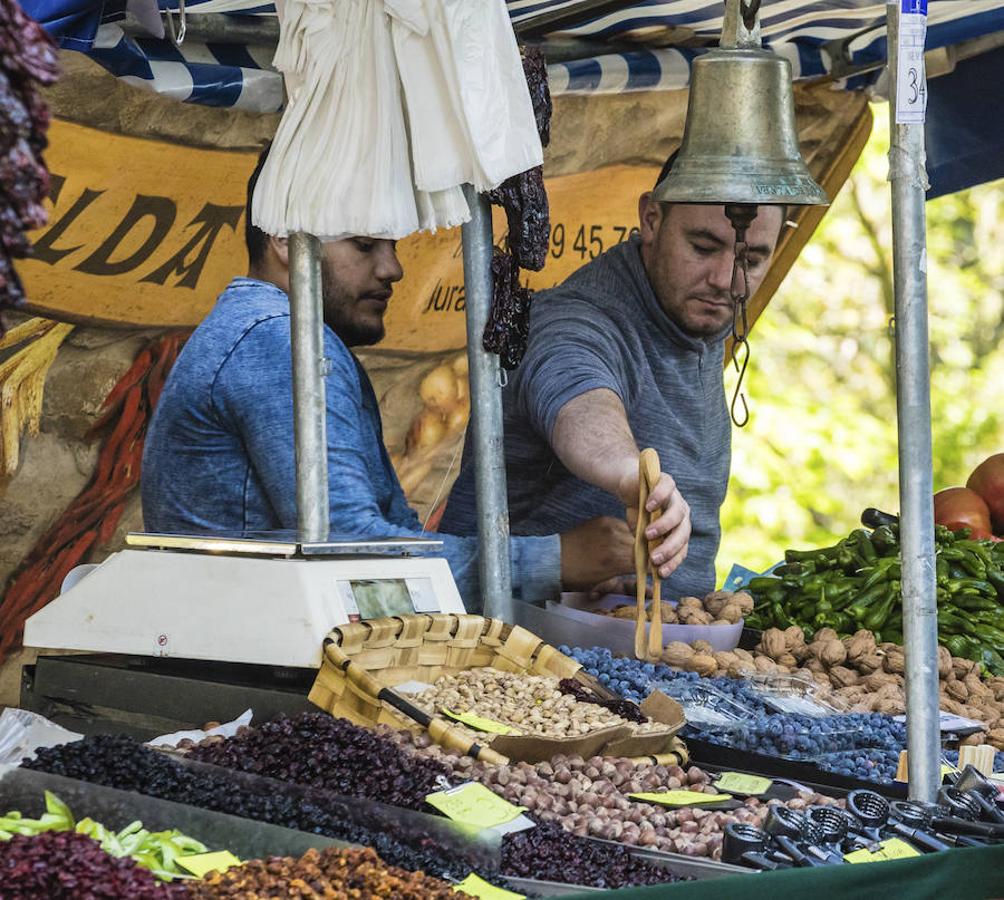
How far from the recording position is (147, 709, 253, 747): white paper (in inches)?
98.4

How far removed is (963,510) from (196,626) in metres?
3.68

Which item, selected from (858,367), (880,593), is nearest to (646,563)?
(880,593)

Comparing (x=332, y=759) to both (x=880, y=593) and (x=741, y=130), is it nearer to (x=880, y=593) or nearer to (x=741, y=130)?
(x=741, y=130)

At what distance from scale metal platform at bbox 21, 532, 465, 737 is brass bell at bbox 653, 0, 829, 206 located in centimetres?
101

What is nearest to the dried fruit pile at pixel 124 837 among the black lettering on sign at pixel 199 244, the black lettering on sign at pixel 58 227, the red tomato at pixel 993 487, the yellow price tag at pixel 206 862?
the yellow price tag at pixel 206 862

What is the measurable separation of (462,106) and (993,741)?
169cm

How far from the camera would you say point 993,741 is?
3186 mm

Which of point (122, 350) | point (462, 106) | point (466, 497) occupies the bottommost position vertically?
point (466, 497)

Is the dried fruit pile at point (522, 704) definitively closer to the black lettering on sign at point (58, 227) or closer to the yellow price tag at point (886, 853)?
the yellow price tag at point (886, 853)

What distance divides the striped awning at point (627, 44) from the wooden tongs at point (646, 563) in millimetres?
1477

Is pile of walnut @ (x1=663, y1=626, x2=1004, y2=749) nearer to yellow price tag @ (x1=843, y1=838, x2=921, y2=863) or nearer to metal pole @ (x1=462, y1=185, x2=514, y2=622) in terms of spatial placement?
metal pole @ (x1=462, y1=185, x2=514, y2=622)

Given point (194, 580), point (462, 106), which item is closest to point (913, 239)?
point (462, 106)

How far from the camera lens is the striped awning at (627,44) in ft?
12.1

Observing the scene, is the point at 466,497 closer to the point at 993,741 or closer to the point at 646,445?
the point at 646,445
